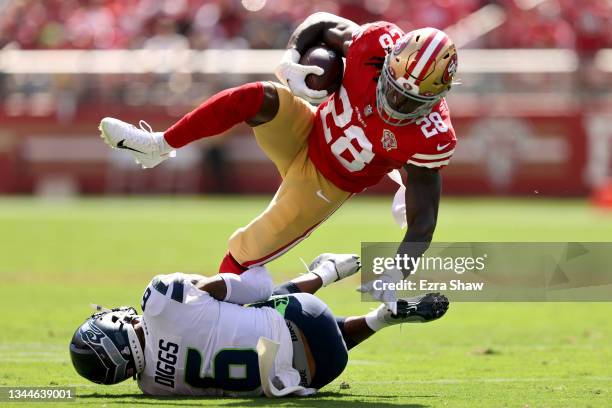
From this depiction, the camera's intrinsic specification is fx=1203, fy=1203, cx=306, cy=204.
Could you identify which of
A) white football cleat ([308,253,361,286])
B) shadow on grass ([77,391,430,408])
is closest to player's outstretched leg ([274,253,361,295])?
white football cleat ([308,253,361,286])

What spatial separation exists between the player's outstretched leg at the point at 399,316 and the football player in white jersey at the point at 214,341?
1.20 ft

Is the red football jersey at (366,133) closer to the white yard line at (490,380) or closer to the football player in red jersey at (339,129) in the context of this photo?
the football player in red jersey at (339,129)

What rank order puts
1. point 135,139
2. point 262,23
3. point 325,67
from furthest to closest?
1. point 262,23
2. point 325,67
3. point 135,139

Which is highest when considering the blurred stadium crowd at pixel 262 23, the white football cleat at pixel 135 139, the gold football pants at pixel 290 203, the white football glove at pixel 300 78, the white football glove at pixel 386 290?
the blurred stadium crowd at pixel 262 23

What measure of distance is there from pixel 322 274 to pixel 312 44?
1.43 metres

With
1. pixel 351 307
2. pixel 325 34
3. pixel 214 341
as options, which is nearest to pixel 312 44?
pixel 325 34

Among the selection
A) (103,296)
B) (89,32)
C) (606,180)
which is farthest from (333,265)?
(89,32)

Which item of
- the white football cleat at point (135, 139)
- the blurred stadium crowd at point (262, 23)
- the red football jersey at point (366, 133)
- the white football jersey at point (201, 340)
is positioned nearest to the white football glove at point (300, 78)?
the red football jersey at point (366, 133)

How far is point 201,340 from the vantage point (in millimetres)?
5734

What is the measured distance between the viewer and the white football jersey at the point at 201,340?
572cm

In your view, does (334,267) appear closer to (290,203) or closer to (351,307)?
(290,203)

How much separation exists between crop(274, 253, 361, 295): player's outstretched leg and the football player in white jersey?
0.47 metres

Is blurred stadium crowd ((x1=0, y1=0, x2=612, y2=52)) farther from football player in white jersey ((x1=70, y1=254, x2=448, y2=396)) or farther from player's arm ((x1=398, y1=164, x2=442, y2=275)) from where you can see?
football player in white jersey ((x1=70, y1=254, x2=448, y2=396))

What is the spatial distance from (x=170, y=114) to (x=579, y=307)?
11.5m
